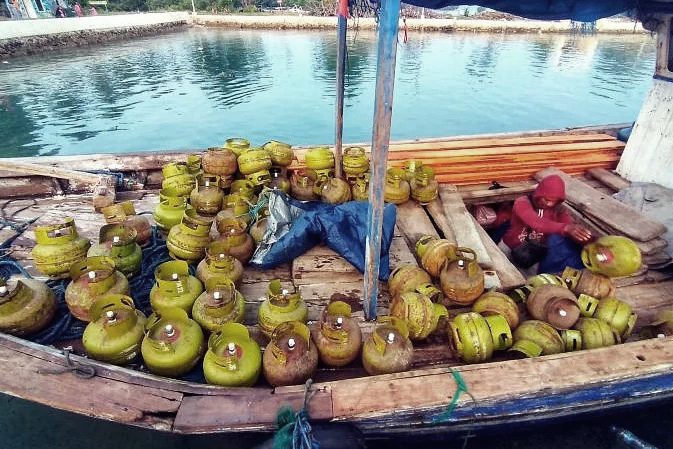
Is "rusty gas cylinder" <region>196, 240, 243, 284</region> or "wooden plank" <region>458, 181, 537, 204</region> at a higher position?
"rusty gas cylinder" <region>196, 240, 243, 284</region>

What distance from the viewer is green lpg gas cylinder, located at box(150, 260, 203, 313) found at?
124 inches

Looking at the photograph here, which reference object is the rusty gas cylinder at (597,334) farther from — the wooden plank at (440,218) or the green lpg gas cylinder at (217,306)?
the green lpg gas cylinder at (217,306)

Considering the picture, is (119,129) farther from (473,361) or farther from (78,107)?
(473,361)

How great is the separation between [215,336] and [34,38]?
3756 centimetres

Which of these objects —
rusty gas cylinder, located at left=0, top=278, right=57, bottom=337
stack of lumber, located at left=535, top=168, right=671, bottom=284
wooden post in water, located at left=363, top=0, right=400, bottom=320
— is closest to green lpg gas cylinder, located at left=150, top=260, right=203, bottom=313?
rusty gas cylinder, located at left=0, top=278, right=57, bottom=337

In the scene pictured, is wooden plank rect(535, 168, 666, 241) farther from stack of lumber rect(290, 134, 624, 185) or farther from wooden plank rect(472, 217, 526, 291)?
wooden plank rect(472, 217, 526, 291)

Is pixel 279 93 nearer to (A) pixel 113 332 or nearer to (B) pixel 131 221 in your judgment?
(B) pixel 131 221

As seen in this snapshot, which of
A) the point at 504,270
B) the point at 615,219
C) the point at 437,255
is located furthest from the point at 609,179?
the point at 437,255

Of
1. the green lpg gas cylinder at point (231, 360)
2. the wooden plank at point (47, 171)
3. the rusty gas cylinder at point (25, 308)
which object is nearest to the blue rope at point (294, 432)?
the green lpg gas cylinder at point (231, 360)

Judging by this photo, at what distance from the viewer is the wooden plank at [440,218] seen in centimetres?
457

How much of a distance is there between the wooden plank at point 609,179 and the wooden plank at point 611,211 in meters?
0.66

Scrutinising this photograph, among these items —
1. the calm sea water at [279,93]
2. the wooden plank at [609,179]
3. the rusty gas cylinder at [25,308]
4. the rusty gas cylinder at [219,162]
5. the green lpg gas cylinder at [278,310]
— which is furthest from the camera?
the calm sea water at [279,93]

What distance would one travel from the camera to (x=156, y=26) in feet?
140

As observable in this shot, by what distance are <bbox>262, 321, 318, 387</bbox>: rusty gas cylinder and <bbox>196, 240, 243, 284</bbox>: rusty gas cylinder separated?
0.92 metres
